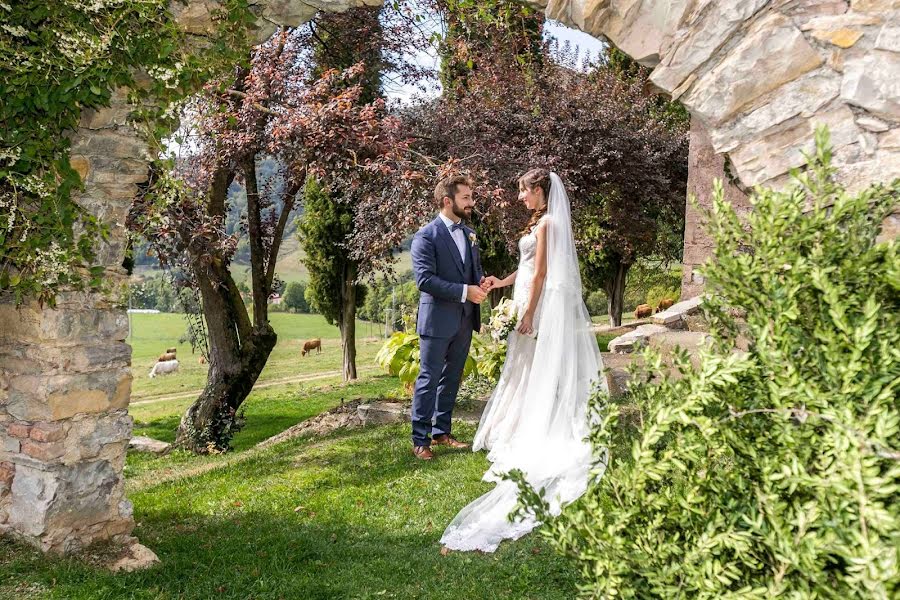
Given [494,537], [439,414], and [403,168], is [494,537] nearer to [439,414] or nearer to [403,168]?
[439,414]

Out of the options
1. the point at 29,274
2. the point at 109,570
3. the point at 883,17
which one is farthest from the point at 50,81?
the point at 883,17

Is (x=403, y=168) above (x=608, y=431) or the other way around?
above

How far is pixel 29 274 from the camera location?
11.5ft

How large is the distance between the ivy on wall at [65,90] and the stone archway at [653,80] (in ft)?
0.45

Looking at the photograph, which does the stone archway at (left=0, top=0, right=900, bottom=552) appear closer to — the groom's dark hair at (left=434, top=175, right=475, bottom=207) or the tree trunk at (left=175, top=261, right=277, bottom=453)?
the groom's dark hair at (left=434, top=175, right=475, bottom=207)

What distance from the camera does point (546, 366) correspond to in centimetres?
507

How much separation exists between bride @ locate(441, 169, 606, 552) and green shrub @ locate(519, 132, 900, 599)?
2468mm

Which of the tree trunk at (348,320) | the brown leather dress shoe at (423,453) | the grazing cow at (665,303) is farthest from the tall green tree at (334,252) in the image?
the grazing cow at (665,303)

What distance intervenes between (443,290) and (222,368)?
4.20 m

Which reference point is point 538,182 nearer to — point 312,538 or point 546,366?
point 546,366

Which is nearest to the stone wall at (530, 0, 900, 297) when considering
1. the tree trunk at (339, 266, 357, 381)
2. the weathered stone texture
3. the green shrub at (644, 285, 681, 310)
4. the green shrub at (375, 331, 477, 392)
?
the weathered stone texture

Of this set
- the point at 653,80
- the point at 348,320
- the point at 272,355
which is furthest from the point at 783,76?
the point at 272,355

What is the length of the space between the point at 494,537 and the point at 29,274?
2716 millimetres

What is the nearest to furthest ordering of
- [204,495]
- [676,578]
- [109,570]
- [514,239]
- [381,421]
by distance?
[676,578] < [109,570] < [204,495] < [381,421] < [514,239]
